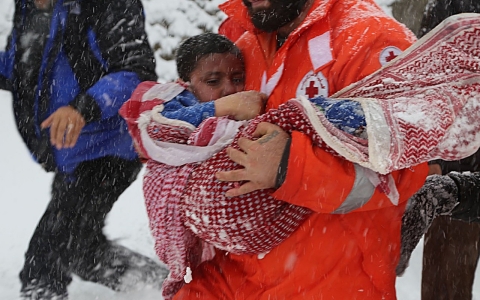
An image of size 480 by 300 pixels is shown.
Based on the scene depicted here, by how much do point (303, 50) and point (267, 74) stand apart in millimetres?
144

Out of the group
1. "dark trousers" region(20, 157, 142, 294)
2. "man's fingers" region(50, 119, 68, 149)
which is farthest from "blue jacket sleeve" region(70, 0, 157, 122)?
"dark trousers" region(20, 157, 142, 294)

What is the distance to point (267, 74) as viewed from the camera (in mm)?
1666

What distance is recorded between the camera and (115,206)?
16.7 ft

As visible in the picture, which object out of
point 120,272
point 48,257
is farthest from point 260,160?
point 120,272

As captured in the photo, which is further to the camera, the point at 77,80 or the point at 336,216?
the point at 77,80

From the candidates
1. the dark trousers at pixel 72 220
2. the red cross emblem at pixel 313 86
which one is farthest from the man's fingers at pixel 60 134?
the red cross emblem at pixel 313 86

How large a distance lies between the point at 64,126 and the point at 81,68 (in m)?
0.35

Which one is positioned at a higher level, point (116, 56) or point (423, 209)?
point (116, 56)

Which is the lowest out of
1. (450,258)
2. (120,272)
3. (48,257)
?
(120,272)

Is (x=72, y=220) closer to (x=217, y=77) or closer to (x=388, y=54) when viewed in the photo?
(x=217, y=77)

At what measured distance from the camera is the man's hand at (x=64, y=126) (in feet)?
8.18

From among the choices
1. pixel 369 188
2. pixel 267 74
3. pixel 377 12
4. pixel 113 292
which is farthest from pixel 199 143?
pixel 113 292

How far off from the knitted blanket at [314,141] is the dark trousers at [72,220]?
1473mm

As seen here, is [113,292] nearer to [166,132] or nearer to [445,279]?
[445,279]
